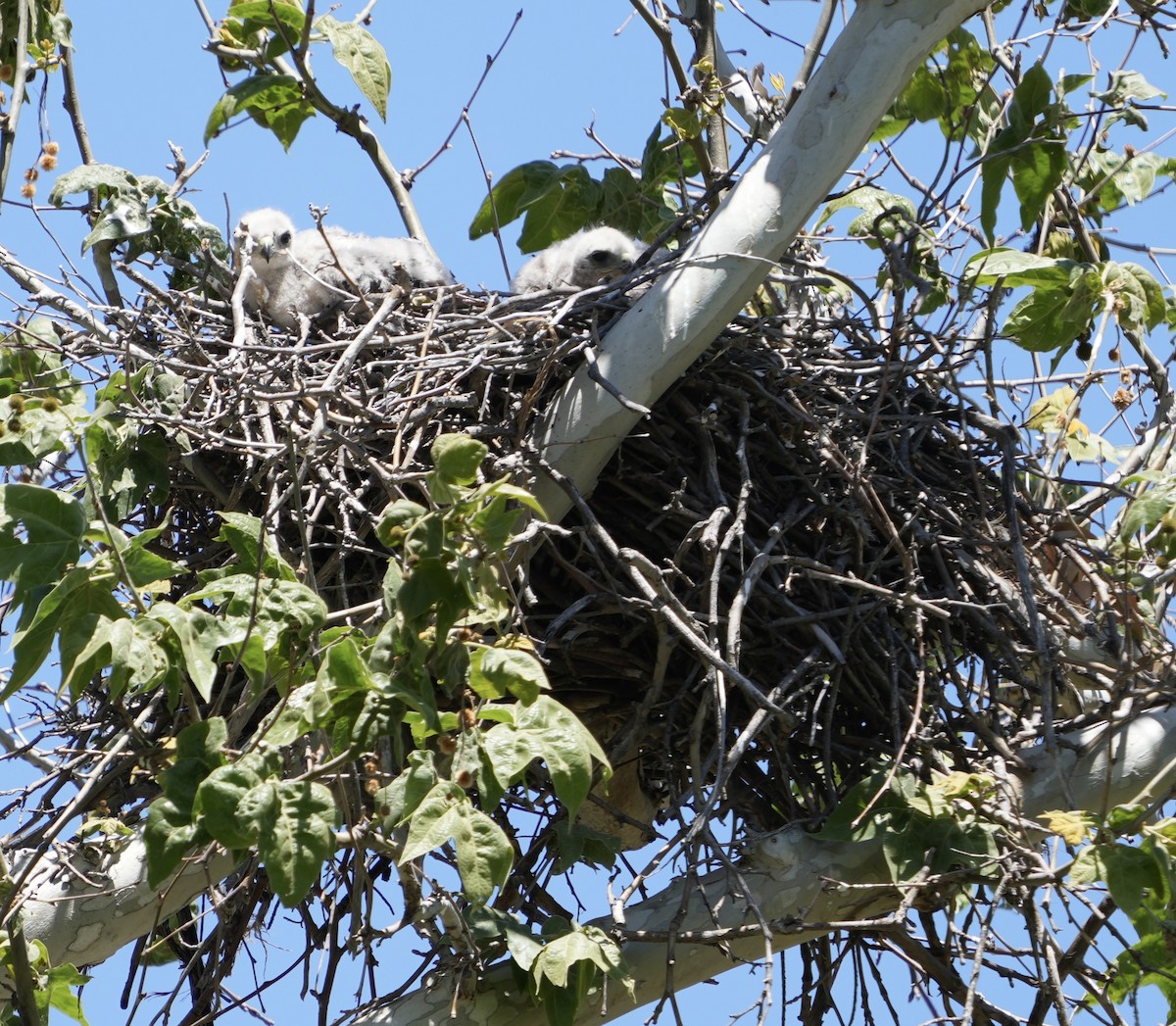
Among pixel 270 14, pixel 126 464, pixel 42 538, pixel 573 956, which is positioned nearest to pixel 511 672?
pixel 573 956

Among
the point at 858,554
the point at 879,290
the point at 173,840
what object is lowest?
the point at 173,840

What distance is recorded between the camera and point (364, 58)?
3.90 m

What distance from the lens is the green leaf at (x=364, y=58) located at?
3891 mm

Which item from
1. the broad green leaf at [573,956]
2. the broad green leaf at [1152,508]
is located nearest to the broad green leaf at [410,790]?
the broad green leaf at [573,956]

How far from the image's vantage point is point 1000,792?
310cm

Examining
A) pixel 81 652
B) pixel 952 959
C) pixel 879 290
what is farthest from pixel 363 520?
pixel 879 290

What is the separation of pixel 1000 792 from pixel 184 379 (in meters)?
1.93

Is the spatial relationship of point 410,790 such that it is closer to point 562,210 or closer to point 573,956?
point 573,956

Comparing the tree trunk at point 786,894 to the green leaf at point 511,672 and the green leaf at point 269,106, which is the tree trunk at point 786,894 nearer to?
the green leaf at point 511,672

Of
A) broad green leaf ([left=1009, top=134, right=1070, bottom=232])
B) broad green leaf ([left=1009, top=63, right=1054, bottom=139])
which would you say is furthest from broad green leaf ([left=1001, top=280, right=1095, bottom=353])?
broad green leaf ([left=1009, top=63, right=1054, bottom=139])

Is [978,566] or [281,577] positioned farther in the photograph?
[978,566]

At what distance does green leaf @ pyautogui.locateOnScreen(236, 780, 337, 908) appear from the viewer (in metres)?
2.18

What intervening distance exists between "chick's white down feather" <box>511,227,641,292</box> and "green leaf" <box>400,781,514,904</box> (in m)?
2.72

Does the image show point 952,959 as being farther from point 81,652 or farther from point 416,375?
point 81,652
